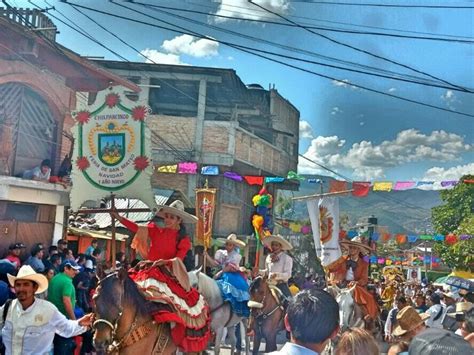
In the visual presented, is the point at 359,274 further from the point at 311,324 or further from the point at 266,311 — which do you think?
the point at 311,324

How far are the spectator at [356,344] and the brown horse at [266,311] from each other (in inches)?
265

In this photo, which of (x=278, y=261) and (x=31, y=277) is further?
(x=278, y=261)

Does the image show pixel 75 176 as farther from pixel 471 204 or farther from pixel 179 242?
pixel 471 204

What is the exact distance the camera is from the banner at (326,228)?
1124cm

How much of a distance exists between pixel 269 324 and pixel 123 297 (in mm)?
4733

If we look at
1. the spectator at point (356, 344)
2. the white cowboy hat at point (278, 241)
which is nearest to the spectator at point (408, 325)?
the spectator at point (356, 344)

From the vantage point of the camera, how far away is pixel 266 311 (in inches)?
391

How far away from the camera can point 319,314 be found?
2803 mm

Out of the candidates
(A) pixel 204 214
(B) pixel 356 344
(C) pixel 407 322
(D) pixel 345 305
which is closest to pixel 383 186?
(A) pixel 204 214

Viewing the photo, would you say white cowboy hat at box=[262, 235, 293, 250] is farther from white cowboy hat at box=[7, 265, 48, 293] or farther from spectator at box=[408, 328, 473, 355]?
spectator at box=[408, 328, 473, 355]

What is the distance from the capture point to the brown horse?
9.82 metres

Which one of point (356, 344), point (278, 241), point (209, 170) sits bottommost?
point (356, 344)

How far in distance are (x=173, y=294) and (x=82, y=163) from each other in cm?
254

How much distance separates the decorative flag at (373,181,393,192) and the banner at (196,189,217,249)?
633cm
